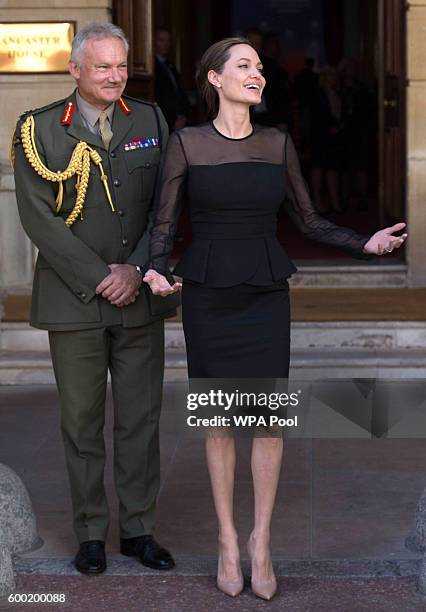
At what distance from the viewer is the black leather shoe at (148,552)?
17.1 feet

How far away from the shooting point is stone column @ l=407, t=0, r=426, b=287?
31.8 ft

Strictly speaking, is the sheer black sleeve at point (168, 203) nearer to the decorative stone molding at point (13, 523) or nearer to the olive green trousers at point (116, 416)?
the olive green trousers at point (116, 416)

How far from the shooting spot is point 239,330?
4.92 meters

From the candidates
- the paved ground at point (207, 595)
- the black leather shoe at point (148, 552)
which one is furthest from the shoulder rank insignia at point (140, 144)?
the paved ground at point (207, 595)

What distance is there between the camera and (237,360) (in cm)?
493

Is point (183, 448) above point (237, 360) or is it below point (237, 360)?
below

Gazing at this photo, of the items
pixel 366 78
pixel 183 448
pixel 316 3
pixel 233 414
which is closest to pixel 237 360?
pixel 233 414

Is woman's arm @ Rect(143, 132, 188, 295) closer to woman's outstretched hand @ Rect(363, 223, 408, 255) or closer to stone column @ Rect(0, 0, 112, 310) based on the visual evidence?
woman's outstretched hand @ Rect(363, 223, 408, 255)

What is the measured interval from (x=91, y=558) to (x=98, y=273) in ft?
3.45

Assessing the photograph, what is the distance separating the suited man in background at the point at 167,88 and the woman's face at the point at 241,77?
6690 mm

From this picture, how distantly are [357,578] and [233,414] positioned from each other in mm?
777

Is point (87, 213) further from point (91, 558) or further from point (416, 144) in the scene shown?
point (416, 144)

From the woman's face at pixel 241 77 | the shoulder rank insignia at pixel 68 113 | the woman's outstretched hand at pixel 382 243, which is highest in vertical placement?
the woman's face at pixel 241 77

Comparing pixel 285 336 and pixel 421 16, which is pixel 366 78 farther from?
pixel 285 336
